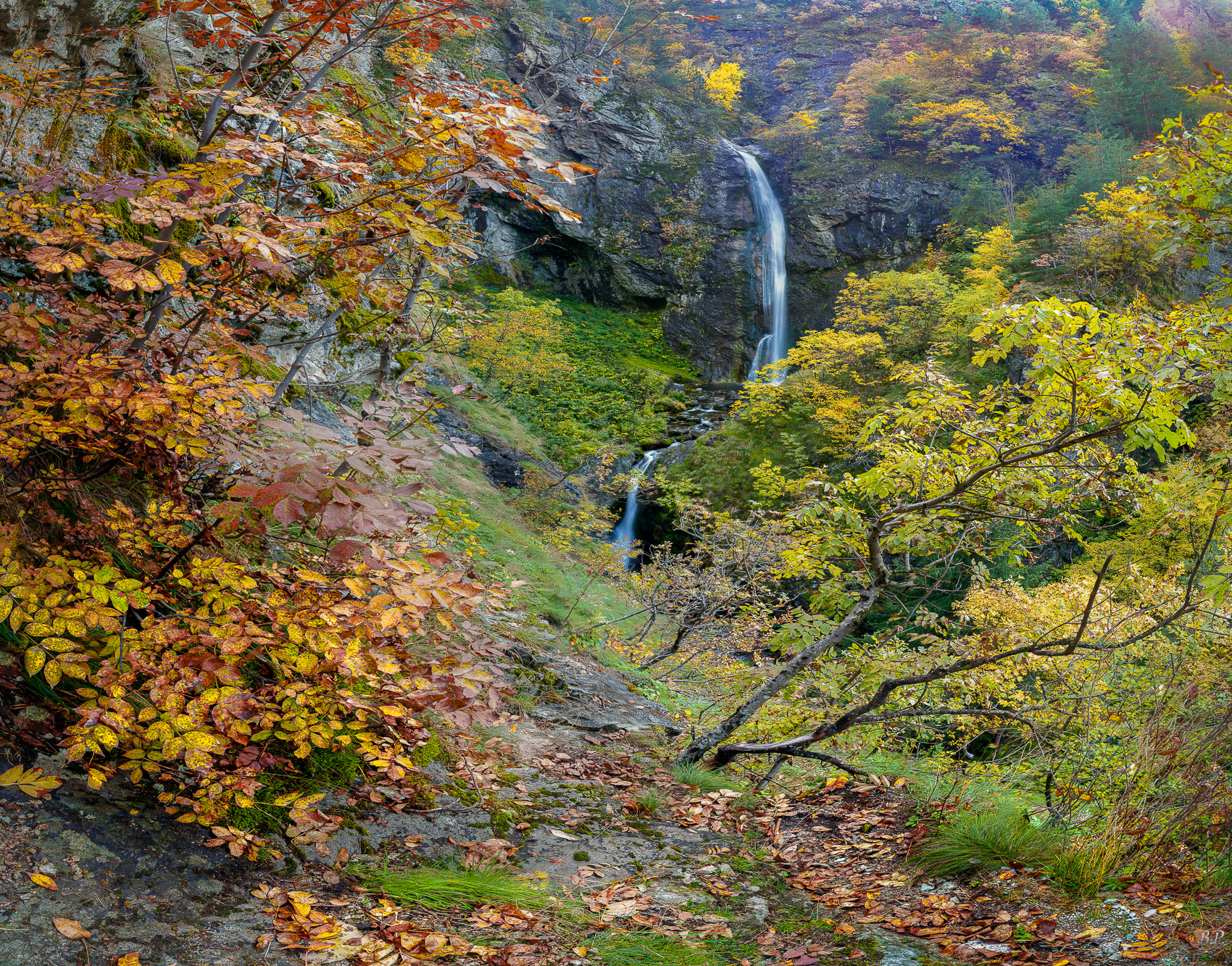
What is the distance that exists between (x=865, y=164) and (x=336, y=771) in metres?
30.8

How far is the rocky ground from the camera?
1.56 m

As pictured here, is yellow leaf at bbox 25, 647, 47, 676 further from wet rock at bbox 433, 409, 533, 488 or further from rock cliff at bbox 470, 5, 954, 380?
rock cliff at bbox 470, 5, 954, 380

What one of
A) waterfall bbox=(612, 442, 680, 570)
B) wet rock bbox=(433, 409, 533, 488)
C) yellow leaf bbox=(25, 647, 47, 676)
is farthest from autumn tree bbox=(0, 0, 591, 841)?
waterfall bbox=(612, 442, 680, 570)

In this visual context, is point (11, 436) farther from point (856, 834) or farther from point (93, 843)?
point (856, 834)

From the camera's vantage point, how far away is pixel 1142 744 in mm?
2408

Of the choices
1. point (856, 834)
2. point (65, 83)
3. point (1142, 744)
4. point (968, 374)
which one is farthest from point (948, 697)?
point (968, 374)

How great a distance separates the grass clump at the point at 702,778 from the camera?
3965 millimetres

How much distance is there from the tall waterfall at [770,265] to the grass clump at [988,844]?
2213 cm

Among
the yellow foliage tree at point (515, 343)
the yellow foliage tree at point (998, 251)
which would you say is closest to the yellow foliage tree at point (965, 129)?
the yellow foliage tree at point (998, 251)

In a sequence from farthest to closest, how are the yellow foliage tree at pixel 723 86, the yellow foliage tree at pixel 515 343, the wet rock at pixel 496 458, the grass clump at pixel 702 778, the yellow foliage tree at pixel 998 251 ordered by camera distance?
the yellow foliage tree at pixel 723 86
the yellow foliage tree at pixel 998 251
the yellow foliage tree at pixel 515 343
the wet rock at pixel 496 458
the grass clump at pixel 702 778

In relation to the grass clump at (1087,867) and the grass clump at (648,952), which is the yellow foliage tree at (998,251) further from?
the grass clump at (648,952)

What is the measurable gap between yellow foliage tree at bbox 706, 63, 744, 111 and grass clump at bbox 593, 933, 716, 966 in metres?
34.1

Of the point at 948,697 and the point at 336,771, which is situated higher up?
the point at 336,771

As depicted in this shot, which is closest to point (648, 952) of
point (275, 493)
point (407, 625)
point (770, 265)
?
point (407, 625)
